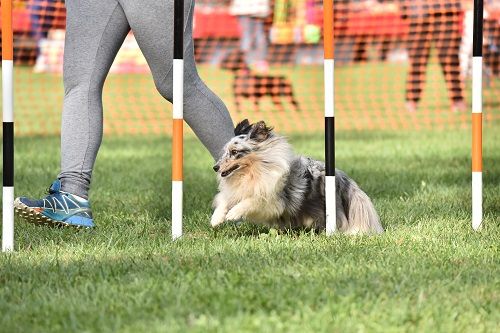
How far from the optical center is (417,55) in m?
13.8

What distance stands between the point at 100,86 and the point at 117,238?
817 mm

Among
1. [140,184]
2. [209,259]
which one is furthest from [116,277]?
[140,184]

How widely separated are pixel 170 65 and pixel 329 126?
2.74 ft

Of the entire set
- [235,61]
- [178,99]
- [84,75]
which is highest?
[235,61]

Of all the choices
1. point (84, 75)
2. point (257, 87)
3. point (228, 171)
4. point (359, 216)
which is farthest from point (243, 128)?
point (257, 87)

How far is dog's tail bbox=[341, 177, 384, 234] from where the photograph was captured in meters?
4.65

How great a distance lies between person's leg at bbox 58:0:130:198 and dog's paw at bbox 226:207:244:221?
795mm

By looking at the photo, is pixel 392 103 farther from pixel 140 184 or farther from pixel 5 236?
pixel 5 236

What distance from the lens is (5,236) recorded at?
13.8 feet

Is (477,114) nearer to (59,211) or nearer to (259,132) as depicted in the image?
(259,132)

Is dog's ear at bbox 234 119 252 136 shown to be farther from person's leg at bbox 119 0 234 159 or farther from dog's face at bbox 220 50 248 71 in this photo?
dog's face at bbox 220 50 248 71

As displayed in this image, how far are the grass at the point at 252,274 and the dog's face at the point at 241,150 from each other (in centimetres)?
32

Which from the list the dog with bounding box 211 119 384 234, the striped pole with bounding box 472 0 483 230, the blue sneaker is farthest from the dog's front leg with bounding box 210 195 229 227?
the striped pole with bounding box 472 0 483 230

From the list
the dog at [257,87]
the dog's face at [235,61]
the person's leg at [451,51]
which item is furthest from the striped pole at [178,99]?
the dog's face at [235,61]
